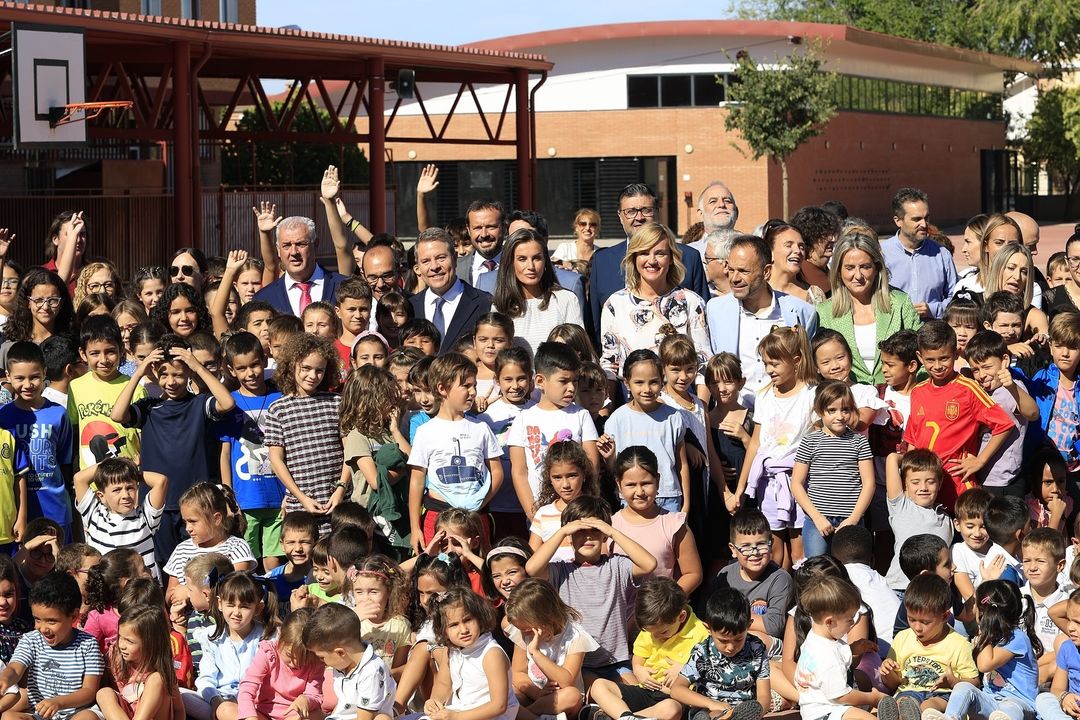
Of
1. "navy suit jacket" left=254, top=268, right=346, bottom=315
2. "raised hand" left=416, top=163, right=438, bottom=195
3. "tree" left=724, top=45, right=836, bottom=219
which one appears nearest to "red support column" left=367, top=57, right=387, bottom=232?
"raised hand" left=416, top=163, right=438, bottom=195

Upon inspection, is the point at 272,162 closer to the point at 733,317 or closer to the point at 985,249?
the point at 985,249

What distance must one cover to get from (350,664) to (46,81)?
1350cm

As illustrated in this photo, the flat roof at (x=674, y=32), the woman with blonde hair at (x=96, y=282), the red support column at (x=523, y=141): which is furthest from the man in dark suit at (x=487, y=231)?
the flat roof at (x=674, y=32)

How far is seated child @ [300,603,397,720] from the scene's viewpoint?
19.9 feet

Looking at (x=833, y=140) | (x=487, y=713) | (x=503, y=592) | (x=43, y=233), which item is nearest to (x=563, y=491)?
(x=503, y=592)

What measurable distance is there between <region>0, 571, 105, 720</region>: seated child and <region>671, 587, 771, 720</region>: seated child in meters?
2.59

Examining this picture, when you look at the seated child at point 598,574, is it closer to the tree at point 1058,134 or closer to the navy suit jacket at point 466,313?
the navy suit jacket at point 466,313

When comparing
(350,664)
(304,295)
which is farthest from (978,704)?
(304,295)

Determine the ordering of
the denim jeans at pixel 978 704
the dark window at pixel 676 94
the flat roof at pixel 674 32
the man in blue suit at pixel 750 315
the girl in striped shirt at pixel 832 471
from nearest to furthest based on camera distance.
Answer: the denim jeans at pixel 978 704 → the girl in striped shirt at pixel 832 471 → the man in blue suit at pixel 750 315 → the flat roof at pixel 674 32 → the dark window at pixel 676 94

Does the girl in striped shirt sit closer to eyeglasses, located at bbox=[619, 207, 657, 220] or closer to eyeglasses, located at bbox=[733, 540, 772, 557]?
eyeglasses, located at bbox=[733, 540, 772, 557]

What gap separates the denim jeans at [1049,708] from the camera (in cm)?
627

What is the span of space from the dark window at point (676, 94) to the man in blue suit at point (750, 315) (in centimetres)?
3831

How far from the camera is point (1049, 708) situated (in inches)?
248

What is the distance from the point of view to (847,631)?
6.45m
